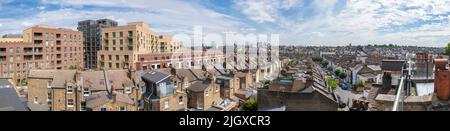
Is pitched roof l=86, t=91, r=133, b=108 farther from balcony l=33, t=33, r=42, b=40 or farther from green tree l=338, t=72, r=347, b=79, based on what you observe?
green tree l=338, t=72, r=347, b=79

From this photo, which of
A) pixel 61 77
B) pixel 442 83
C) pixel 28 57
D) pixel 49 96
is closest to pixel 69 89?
pixel 61 77

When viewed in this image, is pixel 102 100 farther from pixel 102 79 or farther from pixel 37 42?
pixel 37 42

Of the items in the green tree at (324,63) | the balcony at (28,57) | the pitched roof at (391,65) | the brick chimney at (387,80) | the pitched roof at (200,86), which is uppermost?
the balcony at (28,57)

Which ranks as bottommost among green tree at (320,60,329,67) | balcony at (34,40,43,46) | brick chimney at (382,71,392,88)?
green tree at (320,60,329,67)

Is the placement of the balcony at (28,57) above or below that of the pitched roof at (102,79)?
above

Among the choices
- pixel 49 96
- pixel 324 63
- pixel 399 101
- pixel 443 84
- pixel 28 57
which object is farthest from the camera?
pixel 324 63

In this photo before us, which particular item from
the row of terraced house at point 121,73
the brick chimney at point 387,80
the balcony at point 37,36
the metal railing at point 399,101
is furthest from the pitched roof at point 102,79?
the balcony at point 37,36

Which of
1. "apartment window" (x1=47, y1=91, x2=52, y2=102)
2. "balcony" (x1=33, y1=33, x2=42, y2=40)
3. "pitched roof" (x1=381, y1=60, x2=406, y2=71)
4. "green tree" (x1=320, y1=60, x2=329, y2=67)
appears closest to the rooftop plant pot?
"pitched roof" (x1=381, y1=60, x2=406, y2=71)

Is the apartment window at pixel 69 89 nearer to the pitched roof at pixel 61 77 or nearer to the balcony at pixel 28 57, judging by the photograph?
the pitched roof at pixel 61 77
